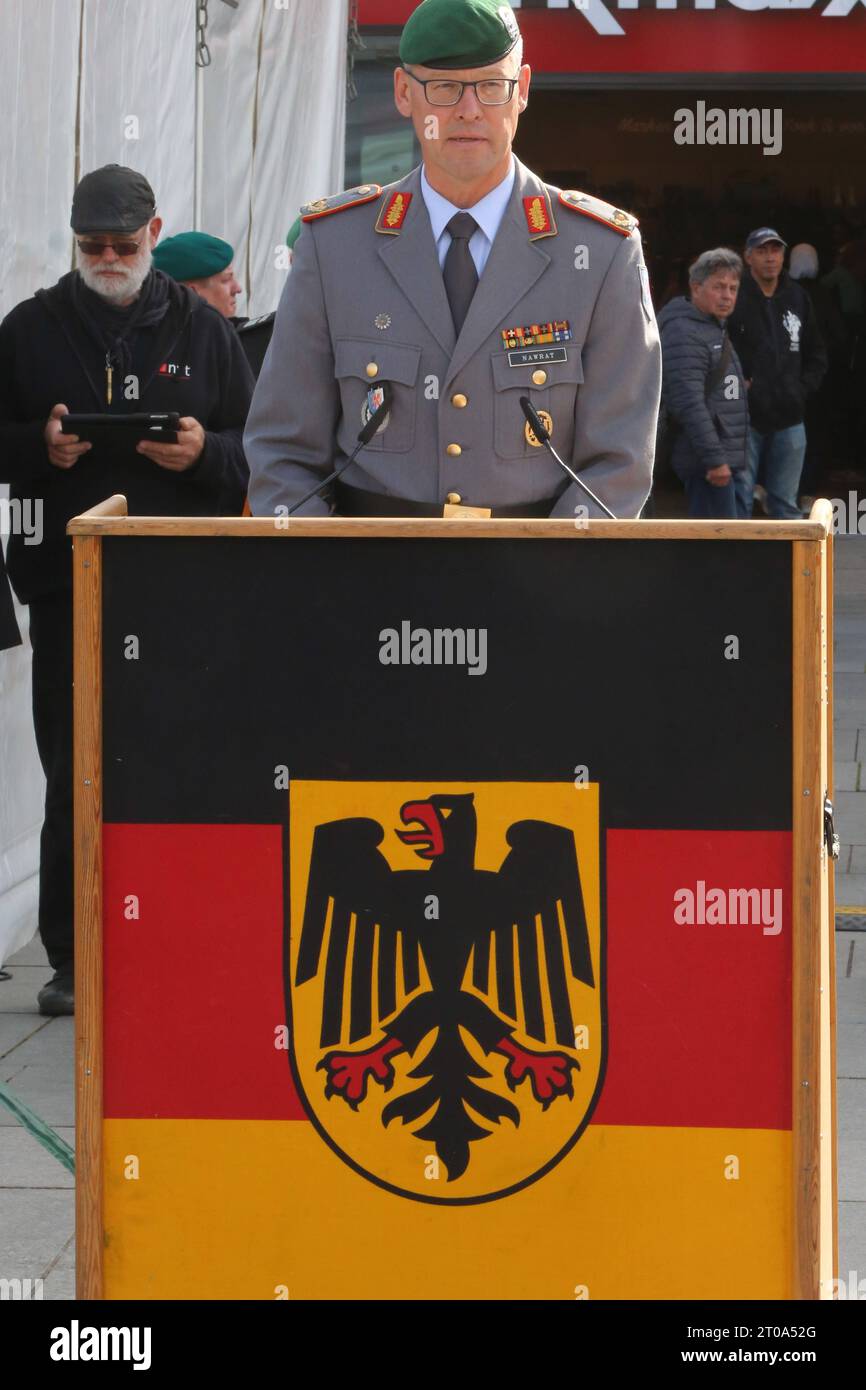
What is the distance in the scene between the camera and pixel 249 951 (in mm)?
2418

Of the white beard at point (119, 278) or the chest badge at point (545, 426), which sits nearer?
the chest badge at point (545, 426)

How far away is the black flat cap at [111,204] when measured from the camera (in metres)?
4.72

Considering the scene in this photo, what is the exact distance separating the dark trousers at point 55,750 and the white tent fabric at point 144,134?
56 centimetres

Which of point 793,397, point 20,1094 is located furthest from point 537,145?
point 20,1094

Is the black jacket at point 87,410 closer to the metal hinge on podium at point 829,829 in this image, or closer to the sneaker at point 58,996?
the sneaker at point 58,996

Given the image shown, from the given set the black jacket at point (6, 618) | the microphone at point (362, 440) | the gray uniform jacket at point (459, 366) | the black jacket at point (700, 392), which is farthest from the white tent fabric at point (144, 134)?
the microphone at point (362, 440)

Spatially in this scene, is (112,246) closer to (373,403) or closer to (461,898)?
(373,403)

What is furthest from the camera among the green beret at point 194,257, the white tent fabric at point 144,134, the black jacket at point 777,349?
the black jacket at point 777,349

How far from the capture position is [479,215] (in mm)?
3088

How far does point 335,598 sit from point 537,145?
1496 centimetres

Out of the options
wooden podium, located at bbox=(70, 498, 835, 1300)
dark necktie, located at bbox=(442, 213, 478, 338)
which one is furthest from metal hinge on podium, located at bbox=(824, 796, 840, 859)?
dark necktie, located at bbox=(442, 213, 478, 338)

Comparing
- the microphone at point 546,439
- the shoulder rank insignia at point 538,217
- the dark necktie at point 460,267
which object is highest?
the shoulder rank insignia at point 538,217

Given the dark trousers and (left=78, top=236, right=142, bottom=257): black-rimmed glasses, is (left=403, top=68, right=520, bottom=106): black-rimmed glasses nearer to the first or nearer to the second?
(left=78, top=236, right=142, bottom=257): black-rimmed glasses

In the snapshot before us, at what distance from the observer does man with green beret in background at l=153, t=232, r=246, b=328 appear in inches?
240
